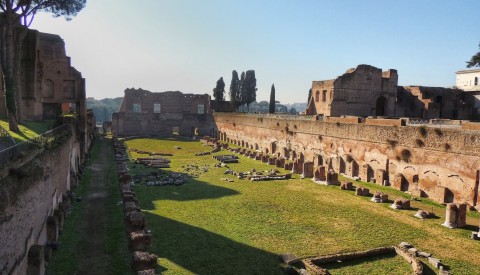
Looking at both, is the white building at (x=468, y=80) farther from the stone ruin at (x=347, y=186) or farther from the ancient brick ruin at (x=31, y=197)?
the ancient brick ruin at (x=31, y=197)

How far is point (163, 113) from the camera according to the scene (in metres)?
50.3

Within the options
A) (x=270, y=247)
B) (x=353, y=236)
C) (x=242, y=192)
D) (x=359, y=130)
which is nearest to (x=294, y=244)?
(x=270, y=247)

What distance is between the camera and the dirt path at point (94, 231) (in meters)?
9.40

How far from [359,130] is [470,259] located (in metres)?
12.4

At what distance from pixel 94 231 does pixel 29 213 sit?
350cm

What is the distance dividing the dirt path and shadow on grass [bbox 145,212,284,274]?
150 cm

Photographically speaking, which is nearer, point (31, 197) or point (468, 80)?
point (31, 197)

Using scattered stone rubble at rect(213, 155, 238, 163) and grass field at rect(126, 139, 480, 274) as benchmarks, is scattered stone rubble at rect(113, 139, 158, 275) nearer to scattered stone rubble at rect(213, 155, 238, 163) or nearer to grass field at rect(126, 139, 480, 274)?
grass field at rect(126, 139, 480, 274)

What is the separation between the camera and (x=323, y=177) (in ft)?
70.0

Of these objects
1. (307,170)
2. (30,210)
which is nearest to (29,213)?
(30,210)

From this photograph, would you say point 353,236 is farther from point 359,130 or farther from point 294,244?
point 359,130

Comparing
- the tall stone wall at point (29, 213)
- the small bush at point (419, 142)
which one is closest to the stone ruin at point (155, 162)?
the tall stone wall at point (29, 213)

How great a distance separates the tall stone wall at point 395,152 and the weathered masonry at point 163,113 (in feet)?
70.6

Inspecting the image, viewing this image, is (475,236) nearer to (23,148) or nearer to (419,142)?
(419,142)
